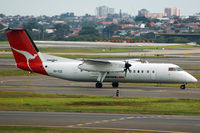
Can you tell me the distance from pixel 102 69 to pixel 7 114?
58.2 feet

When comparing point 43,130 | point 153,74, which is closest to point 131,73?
point 153,74

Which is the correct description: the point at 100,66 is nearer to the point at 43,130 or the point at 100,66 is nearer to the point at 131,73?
the point at 131,73

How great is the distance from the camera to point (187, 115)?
2403 centimetres

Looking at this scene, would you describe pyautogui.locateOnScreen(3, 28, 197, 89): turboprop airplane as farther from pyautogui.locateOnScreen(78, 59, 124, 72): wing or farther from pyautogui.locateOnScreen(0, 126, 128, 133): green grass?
pyautogui.locateOnScreen(0, 126, 128, 133): green grass

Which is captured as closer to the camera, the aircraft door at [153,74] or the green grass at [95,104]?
the green grass at [95,104]

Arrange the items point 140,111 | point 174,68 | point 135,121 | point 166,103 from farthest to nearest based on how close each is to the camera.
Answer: point 174,68, point 166,103, point 140,111, point 135,121

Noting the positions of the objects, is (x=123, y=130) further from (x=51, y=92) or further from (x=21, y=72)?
(x=21, y=72)

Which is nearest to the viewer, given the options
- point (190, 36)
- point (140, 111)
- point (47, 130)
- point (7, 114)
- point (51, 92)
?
point (47, 130)

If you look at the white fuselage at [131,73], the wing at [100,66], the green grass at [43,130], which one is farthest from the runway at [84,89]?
the green grass at [43,130]

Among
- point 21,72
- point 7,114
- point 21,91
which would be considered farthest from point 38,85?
point 7,114

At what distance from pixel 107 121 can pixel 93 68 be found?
18448 mm

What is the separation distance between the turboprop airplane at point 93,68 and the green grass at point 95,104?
653cm

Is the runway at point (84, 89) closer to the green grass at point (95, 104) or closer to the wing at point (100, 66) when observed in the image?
the wing at point (100, 66)

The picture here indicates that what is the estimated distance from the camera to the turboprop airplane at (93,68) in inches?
1538
